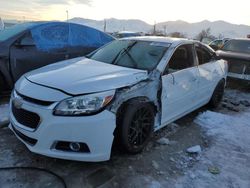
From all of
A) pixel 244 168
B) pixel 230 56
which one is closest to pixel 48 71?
pixel 244 168

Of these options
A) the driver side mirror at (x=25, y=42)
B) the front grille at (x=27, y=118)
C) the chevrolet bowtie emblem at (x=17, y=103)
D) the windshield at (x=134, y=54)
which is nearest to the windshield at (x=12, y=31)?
the driver side mirror at (x=25, y=42)

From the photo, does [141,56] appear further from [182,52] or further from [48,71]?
[48,71]

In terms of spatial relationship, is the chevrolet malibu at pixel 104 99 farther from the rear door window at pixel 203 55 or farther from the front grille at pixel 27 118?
the rear door window at pixel 203 55

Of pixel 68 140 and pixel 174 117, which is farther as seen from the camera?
pixel 174 117

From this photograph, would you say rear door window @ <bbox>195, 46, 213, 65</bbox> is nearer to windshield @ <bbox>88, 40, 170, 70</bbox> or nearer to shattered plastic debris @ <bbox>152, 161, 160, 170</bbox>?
windshield @ <bbox>88, 40, 170, 70</bbox>

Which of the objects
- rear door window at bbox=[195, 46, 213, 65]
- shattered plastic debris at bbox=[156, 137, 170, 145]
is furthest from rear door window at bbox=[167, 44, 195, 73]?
shattered plastic debris at bbox=[156, 137, 170, 145]

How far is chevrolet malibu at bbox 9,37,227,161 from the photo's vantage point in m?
3.13

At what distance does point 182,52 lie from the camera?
15.9 ft

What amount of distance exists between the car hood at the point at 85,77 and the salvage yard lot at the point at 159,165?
950 millimetres

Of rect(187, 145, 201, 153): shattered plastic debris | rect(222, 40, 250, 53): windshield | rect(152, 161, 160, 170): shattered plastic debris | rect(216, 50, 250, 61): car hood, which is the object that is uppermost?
rect(222, 40, 250, 53): windshield

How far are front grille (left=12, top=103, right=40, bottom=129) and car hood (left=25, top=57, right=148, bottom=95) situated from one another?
1.25ft

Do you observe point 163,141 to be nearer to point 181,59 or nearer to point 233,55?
point 181,59

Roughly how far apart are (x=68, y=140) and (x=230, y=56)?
23.0 ft

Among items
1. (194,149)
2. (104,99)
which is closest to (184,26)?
(194,149)
